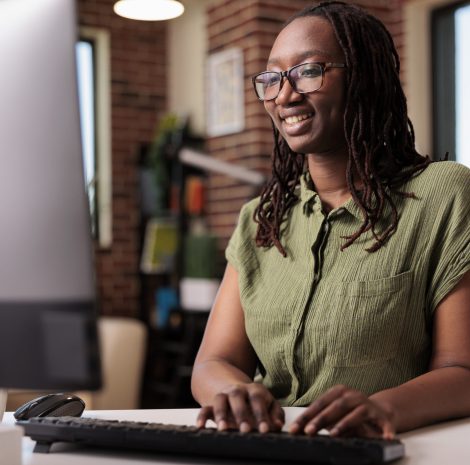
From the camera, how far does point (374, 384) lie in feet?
4.52

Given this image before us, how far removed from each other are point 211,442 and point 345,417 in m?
0.16

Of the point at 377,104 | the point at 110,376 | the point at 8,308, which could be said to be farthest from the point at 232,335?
the point at 110,376

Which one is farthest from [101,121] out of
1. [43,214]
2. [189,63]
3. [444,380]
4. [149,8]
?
[43,214]

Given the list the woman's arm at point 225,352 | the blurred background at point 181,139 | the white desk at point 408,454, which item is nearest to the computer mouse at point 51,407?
the white desk at point 408,454

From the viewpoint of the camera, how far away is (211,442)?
0.86 metres

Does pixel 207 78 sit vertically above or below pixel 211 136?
above

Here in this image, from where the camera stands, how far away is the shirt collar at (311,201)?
1438mm

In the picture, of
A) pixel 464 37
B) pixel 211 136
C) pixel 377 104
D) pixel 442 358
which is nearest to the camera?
pixel 442 358

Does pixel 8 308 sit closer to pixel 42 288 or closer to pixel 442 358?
pixel 42 288

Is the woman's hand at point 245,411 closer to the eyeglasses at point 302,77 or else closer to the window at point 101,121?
the eyeglasses at point 302,77

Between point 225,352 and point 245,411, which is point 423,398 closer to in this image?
point 245,411

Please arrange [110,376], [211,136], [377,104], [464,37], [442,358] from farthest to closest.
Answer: [211,136], [464,37], [110,376], [377,104], [442,358]

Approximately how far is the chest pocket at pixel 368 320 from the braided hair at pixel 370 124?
0.09 meters

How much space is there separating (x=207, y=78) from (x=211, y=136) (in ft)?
1.30
